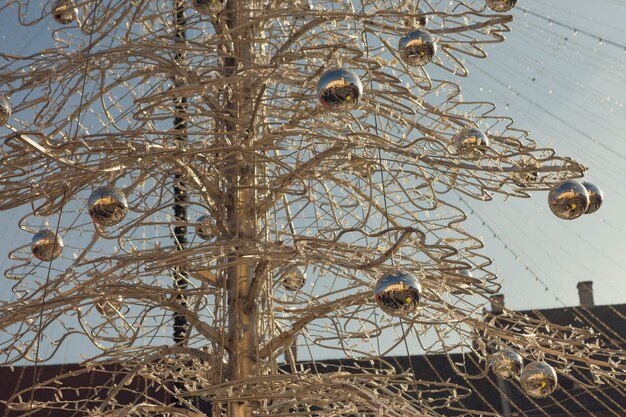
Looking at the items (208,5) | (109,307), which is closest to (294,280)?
(109,307)

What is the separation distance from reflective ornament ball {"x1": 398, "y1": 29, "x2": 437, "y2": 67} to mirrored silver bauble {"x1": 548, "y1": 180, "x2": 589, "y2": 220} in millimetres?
762

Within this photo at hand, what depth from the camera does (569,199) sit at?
352 cm

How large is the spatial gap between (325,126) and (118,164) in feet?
3.04

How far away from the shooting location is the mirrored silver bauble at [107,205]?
3.16m

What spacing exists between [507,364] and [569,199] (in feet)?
2.96

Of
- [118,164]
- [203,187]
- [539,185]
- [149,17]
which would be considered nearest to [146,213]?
[118,164]

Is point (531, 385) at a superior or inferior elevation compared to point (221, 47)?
inferior

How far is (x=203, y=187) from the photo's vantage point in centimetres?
403

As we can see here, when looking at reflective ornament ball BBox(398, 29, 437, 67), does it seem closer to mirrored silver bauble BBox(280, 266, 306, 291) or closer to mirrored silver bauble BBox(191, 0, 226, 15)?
mirrored silver bauble BBox(191, 0, 226, 15)

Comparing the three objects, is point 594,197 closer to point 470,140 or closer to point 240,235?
point 470,140

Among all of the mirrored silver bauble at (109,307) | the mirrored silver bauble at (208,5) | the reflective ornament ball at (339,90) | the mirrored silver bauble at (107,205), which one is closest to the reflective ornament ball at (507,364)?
the reflective ornament ball at (339,90)

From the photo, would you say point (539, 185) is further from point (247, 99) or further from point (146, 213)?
point (146, 213)

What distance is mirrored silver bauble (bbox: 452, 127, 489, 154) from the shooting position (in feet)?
12.7

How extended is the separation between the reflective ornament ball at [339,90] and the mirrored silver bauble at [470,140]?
35.7 inches
